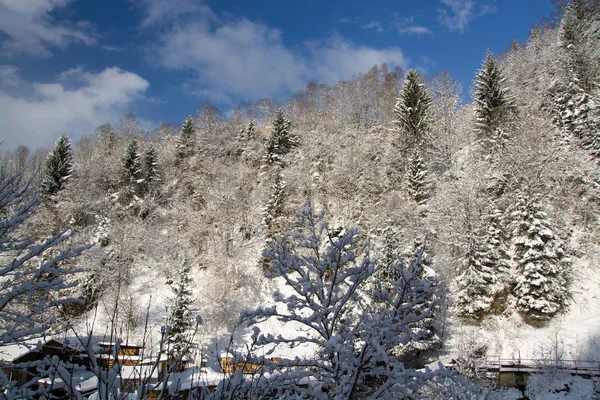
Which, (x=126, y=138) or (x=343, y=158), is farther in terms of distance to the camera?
(x=126, y=138)

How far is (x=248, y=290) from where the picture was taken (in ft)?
90.1

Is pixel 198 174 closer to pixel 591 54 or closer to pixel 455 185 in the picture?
pixel 455 185

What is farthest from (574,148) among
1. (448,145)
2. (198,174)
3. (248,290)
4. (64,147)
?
(64,147)

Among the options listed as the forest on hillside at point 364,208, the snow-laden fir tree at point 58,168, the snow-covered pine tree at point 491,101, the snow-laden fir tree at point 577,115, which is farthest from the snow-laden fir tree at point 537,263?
the snow-laden fir tree at point 58,168

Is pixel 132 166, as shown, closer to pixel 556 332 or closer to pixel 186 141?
pixel 186 141

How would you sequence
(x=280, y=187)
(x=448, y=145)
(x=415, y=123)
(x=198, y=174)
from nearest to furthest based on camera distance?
(x=448, y=145) → (x=280, y=187) → (x=415, y=123) → (x=198, y=174)

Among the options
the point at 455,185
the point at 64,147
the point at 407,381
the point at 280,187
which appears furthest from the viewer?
the point at 64,147

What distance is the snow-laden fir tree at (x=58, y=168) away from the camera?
3354 centimetres

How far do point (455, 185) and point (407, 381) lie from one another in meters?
20.6

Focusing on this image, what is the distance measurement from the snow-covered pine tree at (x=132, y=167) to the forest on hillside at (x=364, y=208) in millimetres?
130

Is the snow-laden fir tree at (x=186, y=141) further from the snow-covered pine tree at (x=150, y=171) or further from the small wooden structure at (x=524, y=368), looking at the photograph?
the small wooden structure at (x=524, y=368)

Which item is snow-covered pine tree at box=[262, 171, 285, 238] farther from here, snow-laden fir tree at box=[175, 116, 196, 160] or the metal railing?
snow-laden fir tree at box=[175, 116, 196, 160]

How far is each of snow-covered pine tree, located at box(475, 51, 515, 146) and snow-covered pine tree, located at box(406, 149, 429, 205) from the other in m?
4.85

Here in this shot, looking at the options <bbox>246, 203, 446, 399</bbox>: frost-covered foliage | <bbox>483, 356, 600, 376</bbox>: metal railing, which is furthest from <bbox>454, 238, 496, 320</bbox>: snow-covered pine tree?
<bbox>246, 203, 446, 399</bbox>: frost-covered foliage
